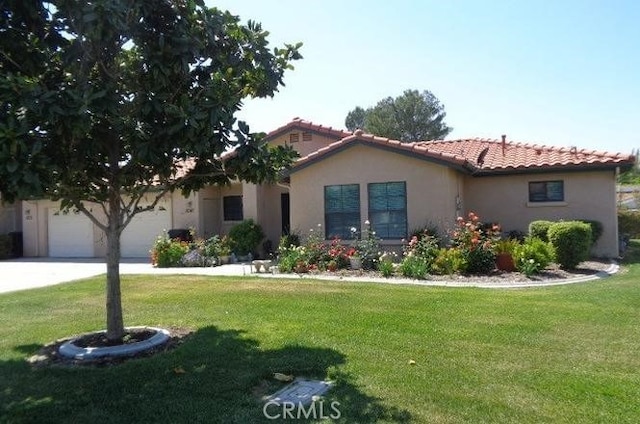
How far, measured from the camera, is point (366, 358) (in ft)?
20.0

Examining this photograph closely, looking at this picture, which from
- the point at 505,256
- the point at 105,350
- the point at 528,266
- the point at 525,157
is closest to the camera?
the point at 105,350

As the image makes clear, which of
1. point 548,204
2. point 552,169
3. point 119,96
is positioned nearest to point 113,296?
point 119,96

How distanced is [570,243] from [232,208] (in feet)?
44.1

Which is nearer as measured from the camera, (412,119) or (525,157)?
(525,157)

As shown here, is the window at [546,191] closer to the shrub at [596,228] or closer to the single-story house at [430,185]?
the single-story house at [430,185]

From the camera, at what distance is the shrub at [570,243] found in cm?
1284

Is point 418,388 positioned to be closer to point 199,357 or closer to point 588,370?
point 588,370

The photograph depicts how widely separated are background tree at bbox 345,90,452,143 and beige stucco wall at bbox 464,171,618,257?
3254 centimetres

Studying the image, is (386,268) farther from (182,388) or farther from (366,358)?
(182,388)

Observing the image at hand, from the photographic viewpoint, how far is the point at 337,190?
660 inches

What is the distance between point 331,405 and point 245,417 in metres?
0.79

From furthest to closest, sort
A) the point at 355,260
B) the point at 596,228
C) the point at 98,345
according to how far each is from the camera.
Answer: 1. the point at 596,228
2. the point at 355,260
3. the point at 98,345

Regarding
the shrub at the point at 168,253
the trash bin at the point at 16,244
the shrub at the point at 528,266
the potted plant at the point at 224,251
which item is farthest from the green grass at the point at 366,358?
the trash bin at the point at 16,244

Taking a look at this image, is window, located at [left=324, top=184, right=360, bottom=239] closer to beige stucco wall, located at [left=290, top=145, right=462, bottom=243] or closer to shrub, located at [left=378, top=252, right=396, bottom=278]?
beige stucco wall, located at [left=290, top=145, right=462, bottom=243]
